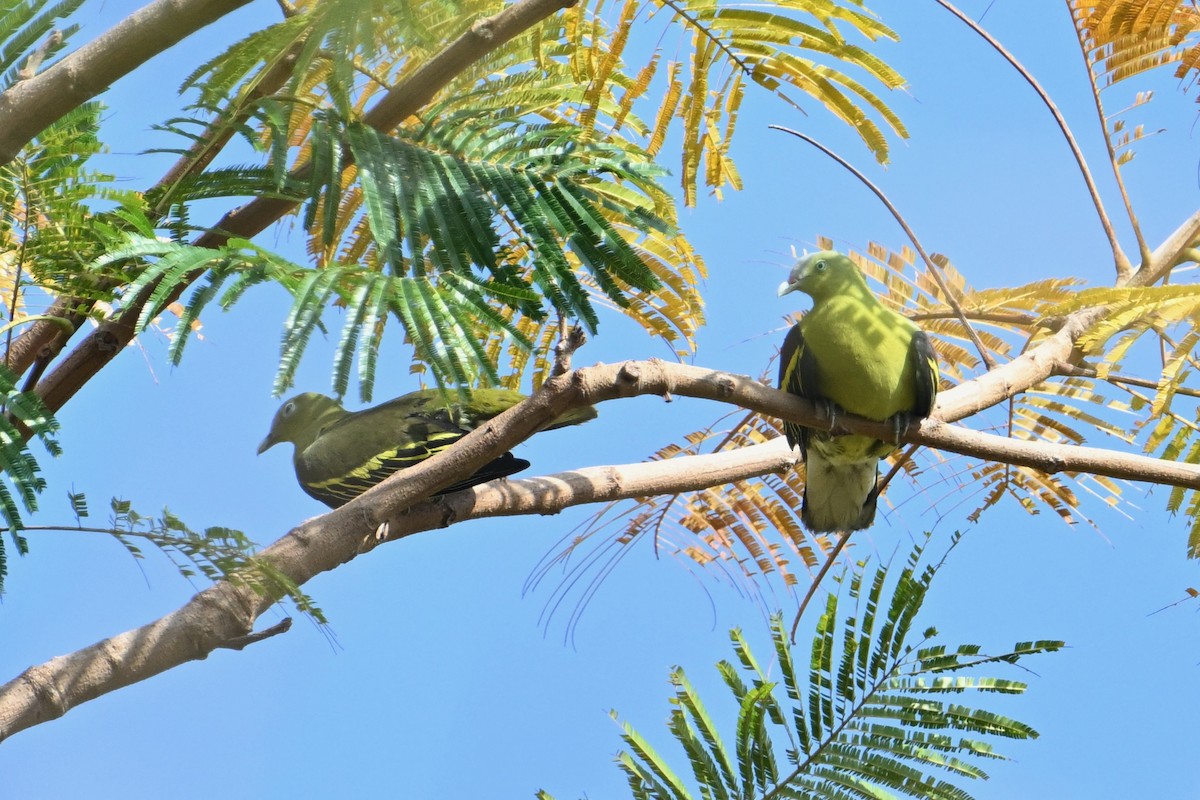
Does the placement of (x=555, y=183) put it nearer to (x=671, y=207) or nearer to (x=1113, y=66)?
(x=671, y=207)

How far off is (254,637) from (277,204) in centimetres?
163

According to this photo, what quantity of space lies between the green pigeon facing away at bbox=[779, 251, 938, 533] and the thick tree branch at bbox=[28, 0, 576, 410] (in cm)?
177

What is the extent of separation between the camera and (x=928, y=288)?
222 inches

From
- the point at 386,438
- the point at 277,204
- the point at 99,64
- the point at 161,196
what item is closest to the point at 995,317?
the point at 386,438

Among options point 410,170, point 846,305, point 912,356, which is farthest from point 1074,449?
point 410,170

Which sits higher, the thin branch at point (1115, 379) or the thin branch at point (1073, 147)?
the thin branch at point (1073, 147)

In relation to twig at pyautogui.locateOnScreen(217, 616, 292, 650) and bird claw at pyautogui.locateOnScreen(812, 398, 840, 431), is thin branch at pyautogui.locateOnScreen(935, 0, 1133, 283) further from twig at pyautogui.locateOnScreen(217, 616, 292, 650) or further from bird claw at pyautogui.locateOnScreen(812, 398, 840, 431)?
twig at pyautogui.locateOnScreen(217, 616, 292, 650)

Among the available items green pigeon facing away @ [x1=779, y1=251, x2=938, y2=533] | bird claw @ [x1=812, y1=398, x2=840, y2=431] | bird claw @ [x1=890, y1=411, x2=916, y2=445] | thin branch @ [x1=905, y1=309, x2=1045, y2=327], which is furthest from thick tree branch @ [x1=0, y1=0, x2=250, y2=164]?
thin branch @ [x1=905, y1=309, x2=1045, y2=327]

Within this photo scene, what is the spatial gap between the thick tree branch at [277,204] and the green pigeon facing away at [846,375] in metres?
1.77

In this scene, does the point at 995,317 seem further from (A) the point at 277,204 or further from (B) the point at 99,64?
(B) the point at 99,64

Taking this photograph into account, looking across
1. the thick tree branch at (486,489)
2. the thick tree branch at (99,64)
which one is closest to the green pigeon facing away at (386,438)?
the thick tree branch at (486,489)

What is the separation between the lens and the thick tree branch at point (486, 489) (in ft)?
10.8

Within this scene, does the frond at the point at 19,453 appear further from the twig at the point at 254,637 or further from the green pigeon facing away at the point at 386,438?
the green pigeon facing away at the point at 386,438

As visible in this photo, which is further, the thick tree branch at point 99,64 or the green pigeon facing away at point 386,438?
the green pigeon facing away at point 386,438
